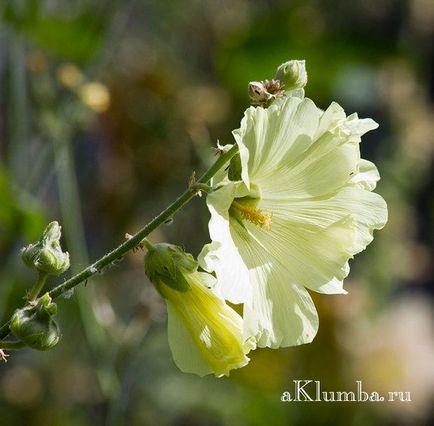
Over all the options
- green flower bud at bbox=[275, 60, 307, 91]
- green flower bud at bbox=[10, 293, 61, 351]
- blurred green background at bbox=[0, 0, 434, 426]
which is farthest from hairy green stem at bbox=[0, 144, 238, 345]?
blurred green background at bbox=[0, 0, 434, 426]

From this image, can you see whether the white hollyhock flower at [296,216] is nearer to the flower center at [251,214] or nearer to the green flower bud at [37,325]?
the flower center at [251,214]

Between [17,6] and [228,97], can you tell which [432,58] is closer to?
[228,97]

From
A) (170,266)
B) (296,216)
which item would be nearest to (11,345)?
(170,266)

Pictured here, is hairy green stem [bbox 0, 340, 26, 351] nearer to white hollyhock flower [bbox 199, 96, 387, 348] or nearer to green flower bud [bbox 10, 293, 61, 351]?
green flower bud [bbox 10, 293, 61, 351]

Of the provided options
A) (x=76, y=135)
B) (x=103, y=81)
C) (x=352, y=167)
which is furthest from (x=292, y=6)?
(x=352, y=167)

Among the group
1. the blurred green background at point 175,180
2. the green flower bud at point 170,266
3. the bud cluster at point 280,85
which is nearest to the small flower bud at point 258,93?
the bud cluster at point 280,85
